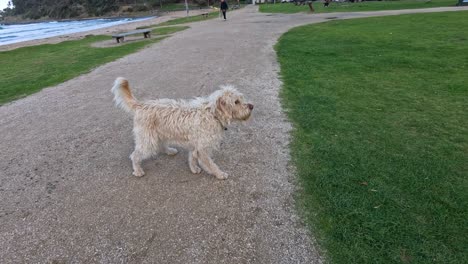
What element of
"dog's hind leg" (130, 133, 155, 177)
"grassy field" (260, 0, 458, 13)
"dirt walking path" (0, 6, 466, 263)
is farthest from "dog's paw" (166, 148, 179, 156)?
Answer: "grassy field" (260, 0, 458, 13)

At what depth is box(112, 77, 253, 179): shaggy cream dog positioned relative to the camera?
170 inches

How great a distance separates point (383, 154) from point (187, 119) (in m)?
3.51

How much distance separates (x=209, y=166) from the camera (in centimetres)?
455

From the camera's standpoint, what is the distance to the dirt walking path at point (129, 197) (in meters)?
3.33

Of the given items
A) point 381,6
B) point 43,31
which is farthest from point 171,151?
point 43,31

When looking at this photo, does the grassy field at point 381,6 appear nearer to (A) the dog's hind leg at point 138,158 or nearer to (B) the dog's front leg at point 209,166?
(B) the dog's front leg at point 209,166

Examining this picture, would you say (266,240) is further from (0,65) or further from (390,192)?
(0,65)

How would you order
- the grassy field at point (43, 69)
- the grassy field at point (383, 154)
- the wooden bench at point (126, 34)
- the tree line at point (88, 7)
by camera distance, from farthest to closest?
the tree line at point (88, 7) < the wooden bench at point (126, 34) < the grassy field at point (43, 69) < the grassy field at point (383, 154)

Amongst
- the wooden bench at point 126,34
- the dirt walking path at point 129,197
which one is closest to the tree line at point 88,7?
the wooden bench at point 126,34

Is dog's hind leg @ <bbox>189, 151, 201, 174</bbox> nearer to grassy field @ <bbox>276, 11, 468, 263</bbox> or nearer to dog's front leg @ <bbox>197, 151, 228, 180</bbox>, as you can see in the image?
dog's front leg @ <bbox>197, 151, 228, 180</bbox>

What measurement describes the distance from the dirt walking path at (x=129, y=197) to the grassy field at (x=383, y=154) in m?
0.48

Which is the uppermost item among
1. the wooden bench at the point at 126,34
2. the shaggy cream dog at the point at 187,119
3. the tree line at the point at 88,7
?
the tree line at the point at 88,7

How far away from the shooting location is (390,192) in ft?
13.2

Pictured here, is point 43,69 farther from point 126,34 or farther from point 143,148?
point 143,148
